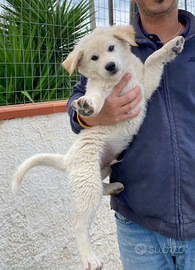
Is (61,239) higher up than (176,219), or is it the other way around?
(176,219)

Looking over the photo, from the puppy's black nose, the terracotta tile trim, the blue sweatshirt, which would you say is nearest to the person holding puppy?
the blue sweatshirt

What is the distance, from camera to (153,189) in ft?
4.72

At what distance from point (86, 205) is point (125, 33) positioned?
44.0 inches

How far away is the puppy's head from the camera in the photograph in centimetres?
163

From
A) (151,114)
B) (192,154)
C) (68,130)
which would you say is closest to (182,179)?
(192,154)

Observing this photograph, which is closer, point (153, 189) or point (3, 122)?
point (153, 189)

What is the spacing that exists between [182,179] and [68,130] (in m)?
1.78

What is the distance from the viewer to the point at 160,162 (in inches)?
55.6

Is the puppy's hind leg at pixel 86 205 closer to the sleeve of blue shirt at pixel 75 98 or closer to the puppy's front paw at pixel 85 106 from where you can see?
the sleeve of blue shirt at pixel 75 98

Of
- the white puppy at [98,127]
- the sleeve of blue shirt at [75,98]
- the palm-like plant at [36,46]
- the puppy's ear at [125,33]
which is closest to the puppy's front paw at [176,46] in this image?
the white puppy at [98,127]

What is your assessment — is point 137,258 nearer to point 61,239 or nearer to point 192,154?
point 192,154

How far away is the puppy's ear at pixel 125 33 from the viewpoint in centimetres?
161

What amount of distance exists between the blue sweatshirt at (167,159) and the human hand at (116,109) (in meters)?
0.11

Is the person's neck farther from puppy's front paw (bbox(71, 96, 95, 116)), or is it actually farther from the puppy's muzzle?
puppy's front paw (bbox(71, 96, 95, 116))
